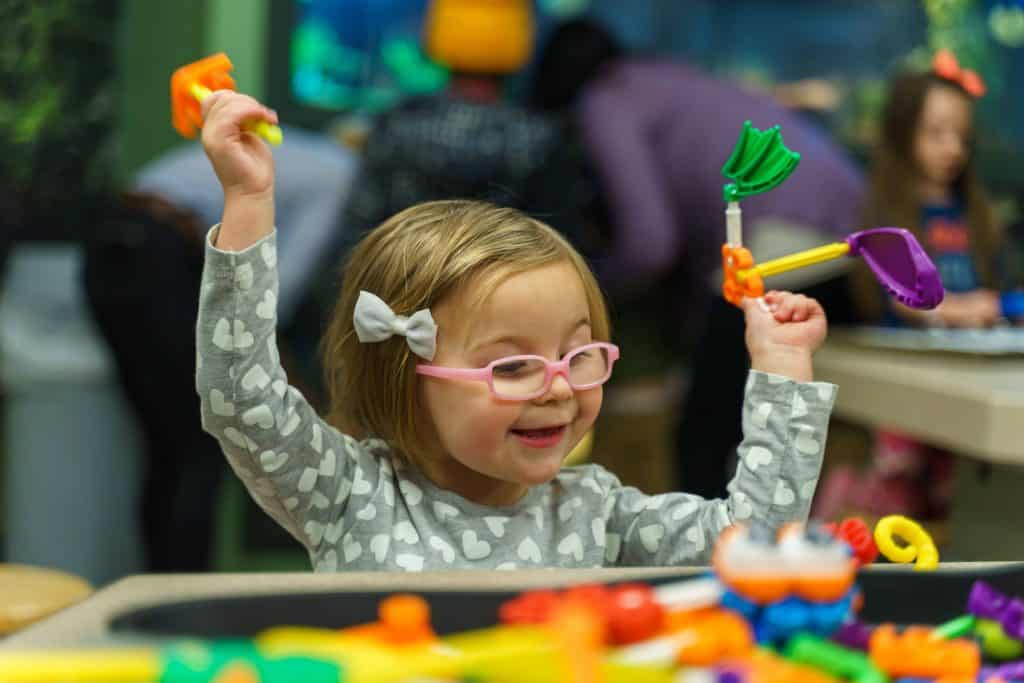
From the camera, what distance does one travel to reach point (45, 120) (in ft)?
7.25

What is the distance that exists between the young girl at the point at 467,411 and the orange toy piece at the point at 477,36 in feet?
4.26

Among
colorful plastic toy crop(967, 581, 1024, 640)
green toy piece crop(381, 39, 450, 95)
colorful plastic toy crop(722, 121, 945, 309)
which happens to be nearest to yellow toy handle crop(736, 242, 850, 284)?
colorful plastic toy crop(722, 121, 945, 309)

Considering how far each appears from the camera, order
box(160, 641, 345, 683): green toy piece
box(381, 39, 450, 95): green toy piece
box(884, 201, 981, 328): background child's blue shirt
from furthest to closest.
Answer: box(381, 39, 450, 95): green toy piece → box(884, 201, 981, 328): background child's blue shirt → box(160, 641, 345, 683): green toy piece

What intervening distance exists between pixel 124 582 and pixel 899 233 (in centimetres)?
49

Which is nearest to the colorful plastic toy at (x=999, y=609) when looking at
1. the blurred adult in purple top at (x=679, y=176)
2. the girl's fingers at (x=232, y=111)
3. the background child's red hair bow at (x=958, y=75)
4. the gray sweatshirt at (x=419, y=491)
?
the gray sweatshirt at (x=419, y=491)

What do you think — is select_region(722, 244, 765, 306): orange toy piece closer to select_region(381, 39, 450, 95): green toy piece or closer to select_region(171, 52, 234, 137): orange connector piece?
select_region(171, 52, 234, 137): orange connector piece

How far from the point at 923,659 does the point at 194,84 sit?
0.51 meters

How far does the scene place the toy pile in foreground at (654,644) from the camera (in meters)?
0.45

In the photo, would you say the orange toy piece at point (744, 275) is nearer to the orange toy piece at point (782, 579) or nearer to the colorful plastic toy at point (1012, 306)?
the orange toy piece at point (782, 579)

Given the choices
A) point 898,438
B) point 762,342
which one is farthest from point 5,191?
point 762,342

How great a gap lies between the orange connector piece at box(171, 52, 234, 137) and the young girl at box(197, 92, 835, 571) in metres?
0.04

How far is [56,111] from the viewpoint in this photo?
88.0 inches

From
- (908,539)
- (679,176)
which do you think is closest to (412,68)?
(679,176)

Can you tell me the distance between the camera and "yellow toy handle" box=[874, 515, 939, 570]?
0.72 m
